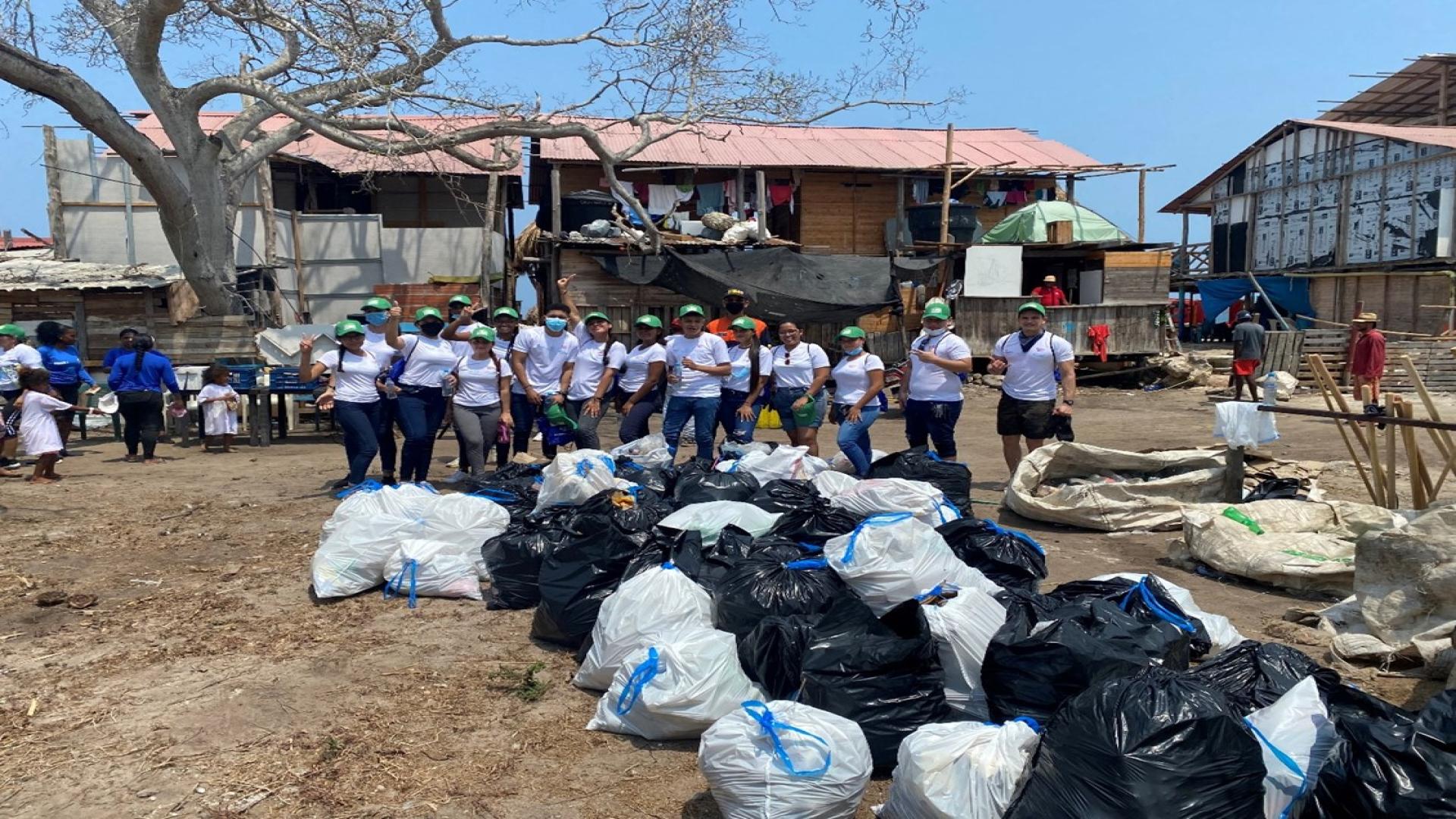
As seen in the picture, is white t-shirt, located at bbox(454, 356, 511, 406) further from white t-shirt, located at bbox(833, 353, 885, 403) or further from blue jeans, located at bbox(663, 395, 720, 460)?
white t-shirt, located at bbox(833, 353, 885, 403)

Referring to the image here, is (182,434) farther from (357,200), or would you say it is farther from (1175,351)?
(1175,351)

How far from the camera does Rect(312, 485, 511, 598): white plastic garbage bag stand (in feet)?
17.2

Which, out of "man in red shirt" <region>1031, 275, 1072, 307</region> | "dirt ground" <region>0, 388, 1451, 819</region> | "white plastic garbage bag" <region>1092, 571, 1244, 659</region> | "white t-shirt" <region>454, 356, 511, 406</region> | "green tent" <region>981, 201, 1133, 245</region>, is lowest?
"dirt ground" <region>0, 388, 1451, 819</region>

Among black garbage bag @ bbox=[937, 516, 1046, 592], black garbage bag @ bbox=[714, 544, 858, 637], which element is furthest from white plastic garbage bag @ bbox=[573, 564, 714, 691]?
black garbage bag @ bbox=[937, 516, 1046, 592]

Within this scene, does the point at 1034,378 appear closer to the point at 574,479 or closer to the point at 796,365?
the point at 796,365

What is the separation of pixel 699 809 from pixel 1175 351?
19.6 m

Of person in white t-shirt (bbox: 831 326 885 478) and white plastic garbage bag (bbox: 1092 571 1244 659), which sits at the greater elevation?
person in white t-shirt (bbox: 831 326 885 478)

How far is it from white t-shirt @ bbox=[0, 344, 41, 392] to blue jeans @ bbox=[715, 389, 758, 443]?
281 inches

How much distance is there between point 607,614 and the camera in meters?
3.98

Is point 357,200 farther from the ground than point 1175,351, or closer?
farther from the ground

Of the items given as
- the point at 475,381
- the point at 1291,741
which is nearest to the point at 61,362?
the point at 475,381

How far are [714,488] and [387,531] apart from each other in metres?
1.75

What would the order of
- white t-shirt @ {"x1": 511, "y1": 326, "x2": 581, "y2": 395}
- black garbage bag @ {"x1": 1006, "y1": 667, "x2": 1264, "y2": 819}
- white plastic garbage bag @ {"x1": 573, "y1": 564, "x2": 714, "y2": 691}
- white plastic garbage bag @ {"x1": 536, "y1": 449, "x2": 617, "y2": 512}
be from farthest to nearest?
white t-shirt @ {"x1": 511, "y1": 326, "x2": 581, "y2": 395}, white plastic garbage bag @ {"x1": 536, "y1": 449, "x2": 617, "y2": 512}, white plastic garbage bag @ {"x1": 573, "y1": 564, "x2": 714, "y2": 691}, black garbage bag @ {"x1": 1006, "y1": 667, "x2": 1264, "y2": 819}

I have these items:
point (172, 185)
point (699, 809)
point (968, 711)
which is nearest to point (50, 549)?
point (699, 809)
